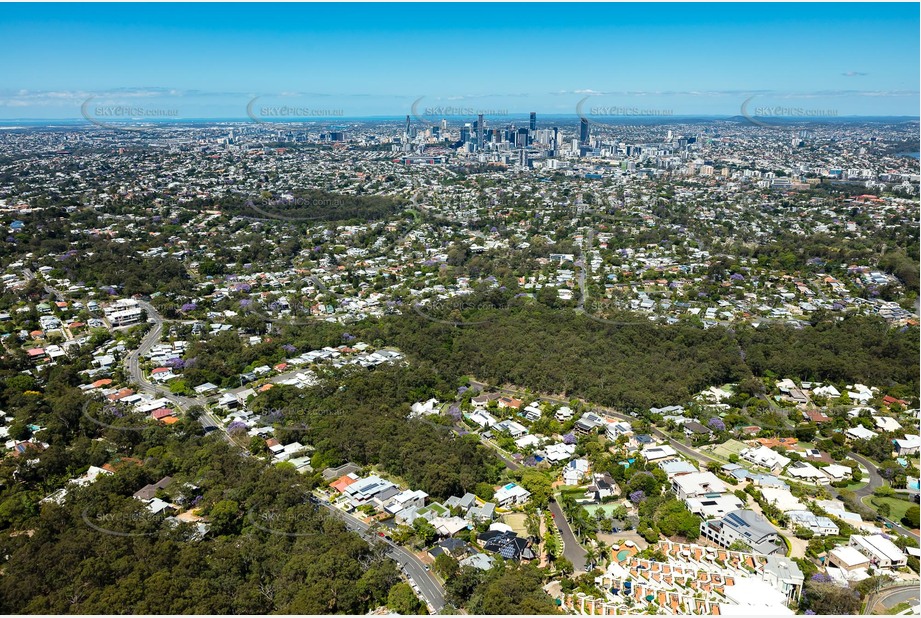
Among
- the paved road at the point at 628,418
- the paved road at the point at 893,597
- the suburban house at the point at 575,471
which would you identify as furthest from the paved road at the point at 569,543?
the paved road at the point at 893,597

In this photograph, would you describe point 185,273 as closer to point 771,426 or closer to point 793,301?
point 771,426

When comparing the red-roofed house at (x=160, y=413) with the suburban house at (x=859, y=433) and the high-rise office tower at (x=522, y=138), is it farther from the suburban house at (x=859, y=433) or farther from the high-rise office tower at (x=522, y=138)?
the high-rise office tower at (x=522, y=138)

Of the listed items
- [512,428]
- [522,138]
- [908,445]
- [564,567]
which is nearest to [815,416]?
[908,445]

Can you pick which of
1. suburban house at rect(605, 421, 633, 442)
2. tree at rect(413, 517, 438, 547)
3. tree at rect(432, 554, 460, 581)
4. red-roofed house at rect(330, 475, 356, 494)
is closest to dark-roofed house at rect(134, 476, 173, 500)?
red-roofed house at rect(330, 475, 356, 494)

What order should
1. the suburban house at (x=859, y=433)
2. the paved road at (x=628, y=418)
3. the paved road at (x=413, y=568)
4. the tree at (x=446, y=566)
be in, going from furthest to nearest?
the suburban house at (x=859, y=433) < the paved road at (x=628, y=418) < the tree at (x=446, y=566) < the paved road at (x=413, y=568)

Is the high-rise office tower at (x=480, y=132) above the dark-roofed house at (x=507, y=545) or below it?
above

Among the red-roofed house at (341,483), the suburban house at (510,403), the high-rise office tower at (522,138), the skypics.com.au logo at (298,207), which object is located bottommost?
the red-roofed house at (341,483)

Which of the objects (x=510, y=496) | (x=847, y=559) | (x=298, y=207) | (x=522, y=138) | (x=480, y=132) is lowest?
(x=510, y=496)

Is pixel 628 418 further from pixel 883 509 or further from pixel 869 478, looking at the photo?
pixel 883 509
